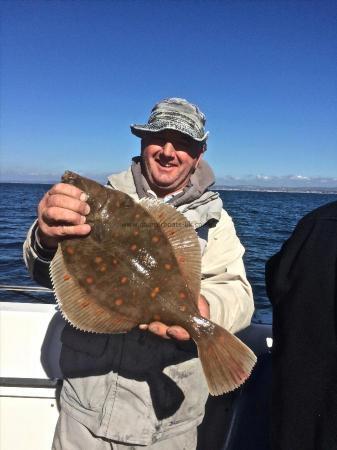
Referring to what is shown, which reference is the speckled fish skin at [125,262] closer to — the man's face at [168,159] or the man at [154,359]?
the man at [154,359]

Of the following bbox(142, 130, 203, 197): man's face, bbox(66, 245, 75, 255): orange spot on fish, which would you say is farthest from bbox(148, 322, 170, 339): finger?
bbox(142, 130, 203, 197): man's face

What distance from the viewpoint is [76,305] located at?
237 centimetres

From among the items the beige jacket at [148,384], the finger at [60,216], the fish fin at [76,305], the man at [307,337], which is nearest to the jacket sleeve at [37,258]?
the beige jacket at [148,384]

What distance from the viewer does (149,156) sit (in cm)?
297

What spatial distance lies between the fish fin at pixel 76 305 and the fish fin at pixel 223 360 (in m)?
0.46

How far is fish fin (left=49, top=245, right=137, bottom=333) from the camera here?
91.2 inches

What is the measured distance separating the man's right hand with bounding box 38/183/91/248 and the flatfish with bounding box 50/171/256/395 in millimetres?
106

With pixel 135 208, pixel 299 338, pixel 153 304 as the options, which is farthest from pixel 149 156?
pixel 299 338

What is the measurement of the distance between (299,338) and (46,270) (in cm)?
167

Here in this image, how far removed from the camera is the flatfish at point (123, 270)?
2307 mm

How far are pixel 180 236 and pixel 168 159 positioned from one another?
73 cm

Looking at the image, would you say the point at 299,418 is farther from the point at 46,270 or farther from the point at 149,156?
the point at 149,156

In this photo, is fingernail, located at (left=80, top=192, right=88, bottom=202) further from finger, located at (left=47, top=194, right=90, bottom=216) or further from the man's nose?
the man's nose

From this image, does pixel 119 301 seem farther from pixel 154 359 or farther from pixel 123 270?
pixel 154 359
